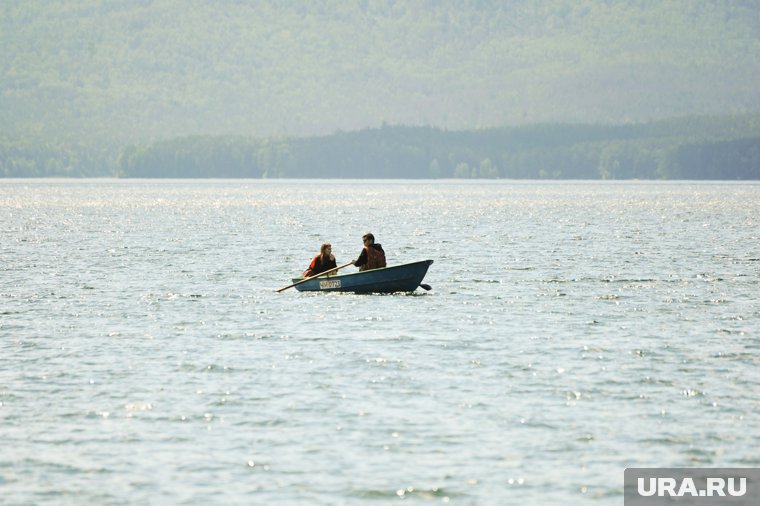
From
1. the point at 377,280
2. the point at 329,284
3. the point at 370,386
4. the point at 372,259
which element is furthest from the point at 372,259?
the point at 370,386

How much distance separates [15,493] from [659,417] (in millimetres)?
11049

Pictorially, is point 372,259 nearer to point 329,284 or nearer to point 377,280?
point 377,280

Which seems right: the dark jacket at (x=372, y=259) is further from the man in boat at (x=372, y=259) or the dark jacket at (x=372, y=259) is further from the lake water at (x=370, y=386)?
the lake water at (x=370, y=386)

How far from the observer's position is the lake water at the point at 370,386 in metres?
18.8

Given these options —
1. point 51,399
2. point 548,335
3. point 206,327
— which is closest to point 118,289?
point 206,327

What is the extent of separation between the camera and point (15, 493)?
58.9 ft

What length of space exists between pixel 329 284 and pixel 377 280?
181 cm

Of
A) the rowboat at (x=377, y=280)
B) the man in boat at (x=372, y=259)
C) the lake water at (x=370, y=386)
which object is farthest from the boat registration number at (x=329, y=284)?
the man in boat at (x=372, y=259)

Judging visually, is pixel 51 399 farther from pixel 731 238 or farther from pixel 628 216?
pixel 628 216

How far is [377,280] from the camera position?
41625 millimetres

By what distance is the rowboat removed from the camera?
136 feet

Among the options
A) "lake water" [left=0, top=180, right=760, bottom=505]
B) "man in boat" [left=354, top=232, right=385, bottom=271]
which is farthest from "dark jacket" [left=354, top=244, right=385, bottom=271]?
"lake water" [left=0, top=180, right=760, bottom=505]

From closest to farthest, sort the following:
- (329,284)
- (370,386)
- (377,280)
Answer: (370,386) < (377,280) < (329,284)

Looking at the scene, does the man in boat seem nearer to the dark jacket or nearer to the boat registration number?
the dark jacket
